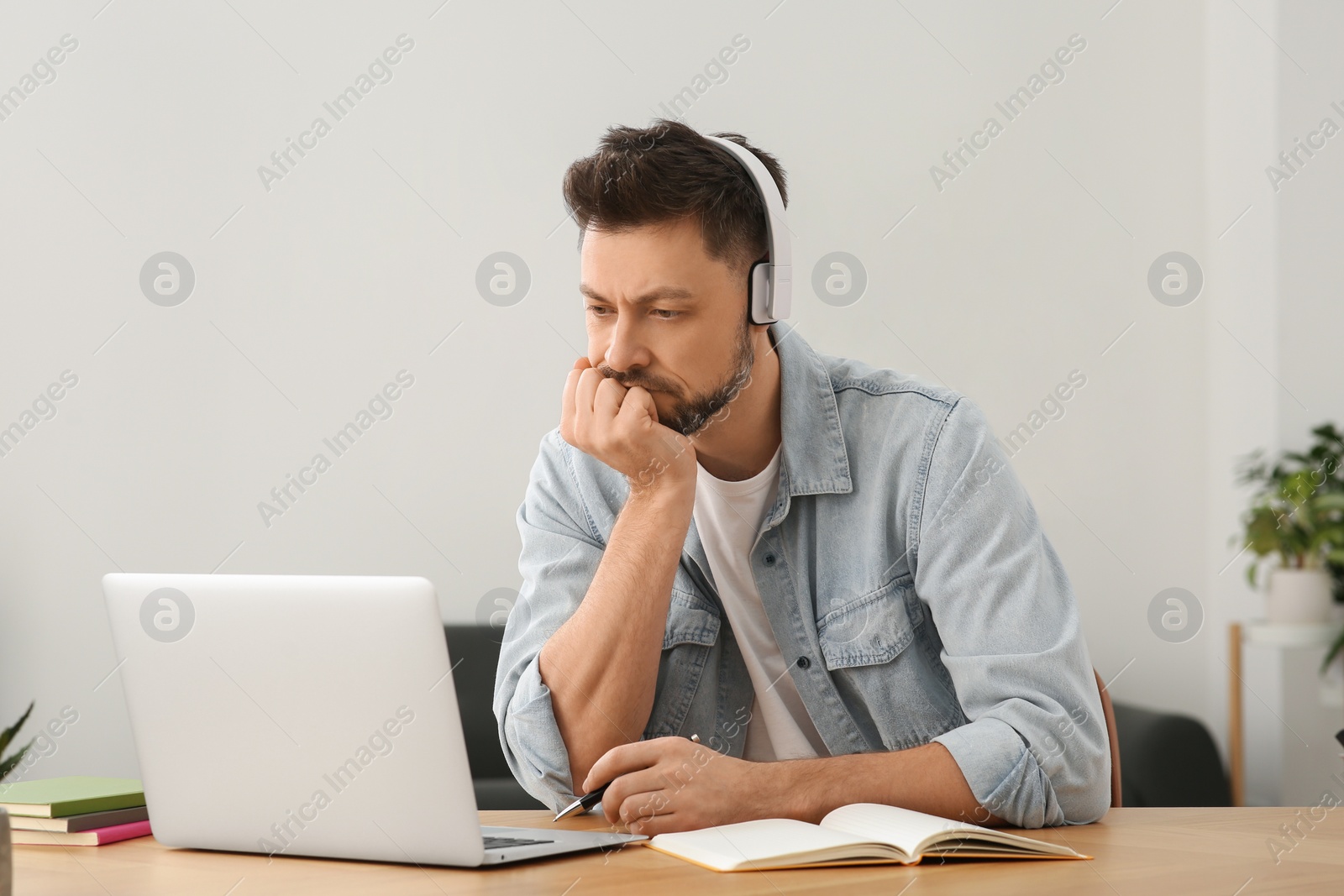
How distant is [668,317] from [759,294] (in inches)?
5.3

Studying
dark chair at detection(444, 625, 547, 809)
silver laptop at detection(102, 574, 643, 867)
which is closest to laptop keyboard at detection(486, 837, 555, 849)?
silver laptop at detection(102, 574, 643, 867)

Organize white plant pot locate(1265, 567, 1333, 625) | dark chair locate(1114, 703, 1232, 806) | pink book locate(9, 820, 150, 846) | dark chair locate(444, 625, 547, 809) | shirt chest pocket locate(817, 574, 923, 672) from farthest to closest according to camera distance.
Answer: white plant pot locate(1265, 567, 1333, 625) < dark chair locate(444, 625, 547, 809) < dark chair locate(1114, 703, 1232, 806) < shirt chest pocket locate(817, 574, 923, 672) < pink book locate(9, 820, 150, 846)

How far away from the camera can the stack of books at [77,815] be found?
1.04 meters

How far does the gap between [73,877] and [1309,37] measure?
344 centimetres

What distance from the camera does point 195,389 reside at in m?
2.79

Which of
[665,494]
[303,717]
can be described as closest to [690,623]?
[665,494]

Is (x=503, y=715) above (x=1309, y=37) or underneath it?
underneath

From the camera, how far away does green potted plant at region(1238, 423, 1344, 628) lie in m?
2.86

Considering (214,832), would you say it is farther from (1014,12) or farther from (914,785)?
(1014,12)

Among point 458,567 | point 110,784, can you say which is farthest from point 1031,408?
point 110,784

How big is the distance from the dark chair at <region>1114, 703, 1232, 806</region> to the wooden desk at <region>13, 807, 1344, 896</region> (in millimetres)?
1735

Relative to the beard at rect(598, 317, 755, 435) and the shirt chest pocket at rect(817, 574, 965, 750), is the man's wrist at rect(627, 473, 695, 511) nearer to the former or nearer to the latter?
the beard at rect(598, 317, 755, 435)

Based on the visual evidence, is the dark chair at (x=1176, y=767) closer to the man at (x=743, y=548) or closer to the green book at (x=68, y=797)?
the man at (x=743, y=548)

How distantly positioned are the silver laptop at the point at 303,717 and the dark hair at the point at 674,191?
692 mm
